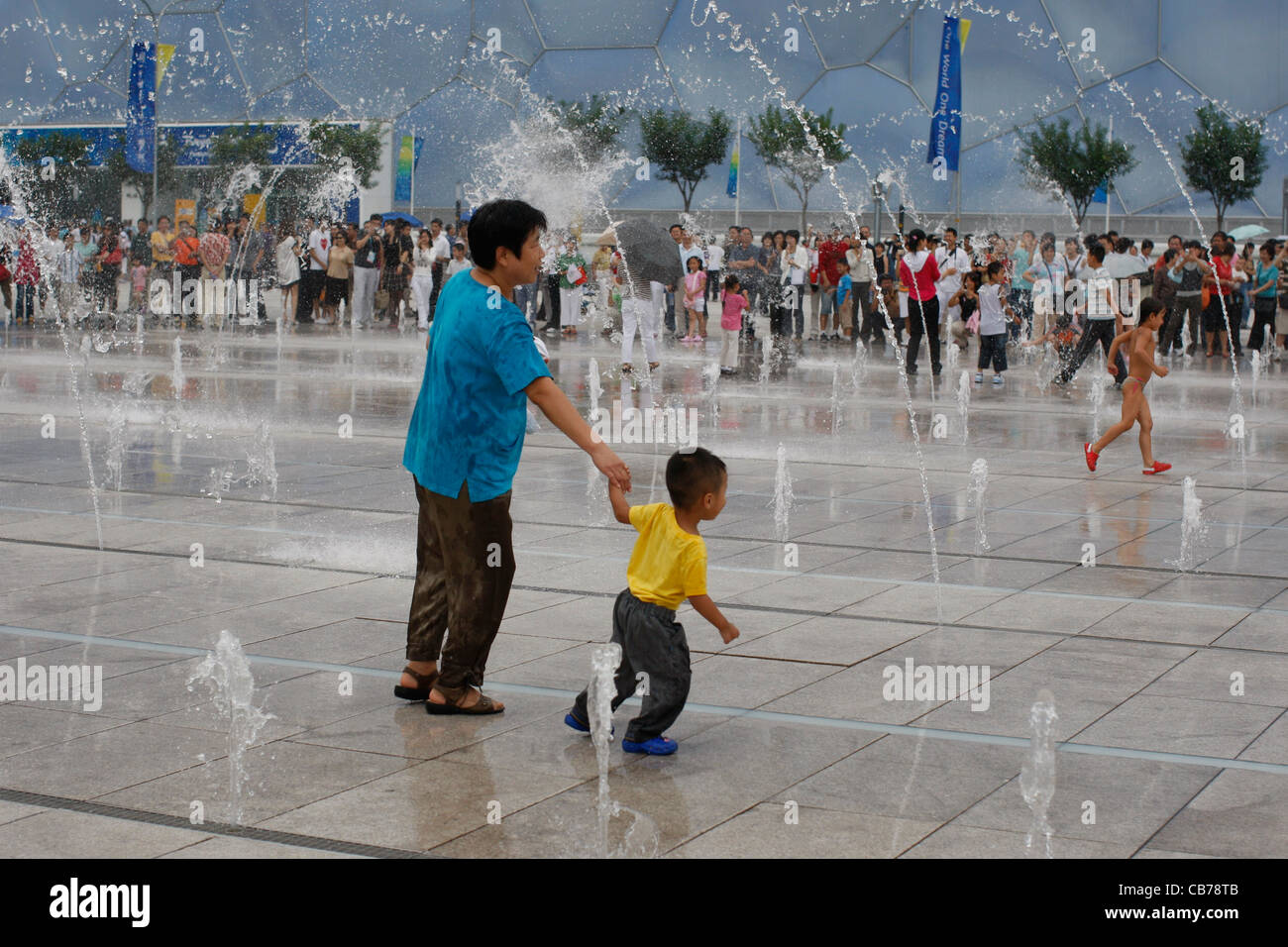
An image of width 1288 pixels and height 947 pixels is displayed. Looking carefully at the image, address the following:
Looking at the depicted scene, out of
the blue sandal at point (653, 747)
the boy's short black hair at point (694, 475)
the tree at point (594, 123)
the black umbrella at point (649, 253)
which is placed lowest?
the blue sandal at point (653, 747)

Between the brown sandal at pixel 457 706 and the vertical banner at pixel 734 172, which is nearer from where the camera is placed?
the brown sandal at pixel 457 706

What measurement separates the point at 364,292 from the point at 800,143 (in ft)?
84.7

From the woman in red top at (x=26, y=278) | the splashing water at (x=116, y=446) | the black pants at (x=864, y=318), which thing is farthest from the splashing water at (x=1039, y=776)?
the woman in red top at (x=26, y=278)

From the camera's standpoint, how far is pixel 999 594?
698 centimetres

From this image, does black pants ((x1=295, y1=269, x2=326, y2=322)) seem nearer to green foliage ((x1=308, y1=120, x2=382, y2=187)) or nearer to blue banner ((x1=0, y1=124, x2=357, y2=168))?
green foliage ((x1=308, y1=120, x2=382, y2=187))

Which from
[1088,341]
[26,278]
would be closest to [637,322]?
[1088,341]

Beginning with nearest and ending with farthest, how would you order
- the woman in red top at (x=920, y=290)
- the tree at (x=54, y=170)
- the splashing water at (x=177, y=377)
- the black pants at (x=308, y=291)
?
the splashing water at (x=177, y=377)
the woman in red top at (x=920, y=290)
the black pants at (x=308, y=291)
the tree at (x=54, y=170)

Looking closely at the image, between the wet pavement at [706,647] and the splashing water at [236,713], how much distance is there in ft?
0.16

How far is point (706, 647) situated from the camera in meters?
6.08

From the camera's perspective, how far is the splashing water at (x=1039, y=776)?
3.98 meters

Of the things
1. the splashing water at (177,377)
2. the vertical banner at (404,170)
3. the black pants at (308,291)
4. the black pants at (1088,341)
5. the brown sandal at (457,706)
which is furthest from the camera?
the vertical banner at (404,170)

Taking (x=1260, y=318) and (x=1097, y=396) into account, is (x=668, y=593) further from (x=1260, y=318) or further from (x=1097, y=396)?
(x=1260, y=318)

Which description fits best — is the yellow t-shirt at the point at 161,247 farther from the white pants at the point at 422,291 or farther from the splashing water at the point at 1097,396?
the splashing water at the point at 1097,396
